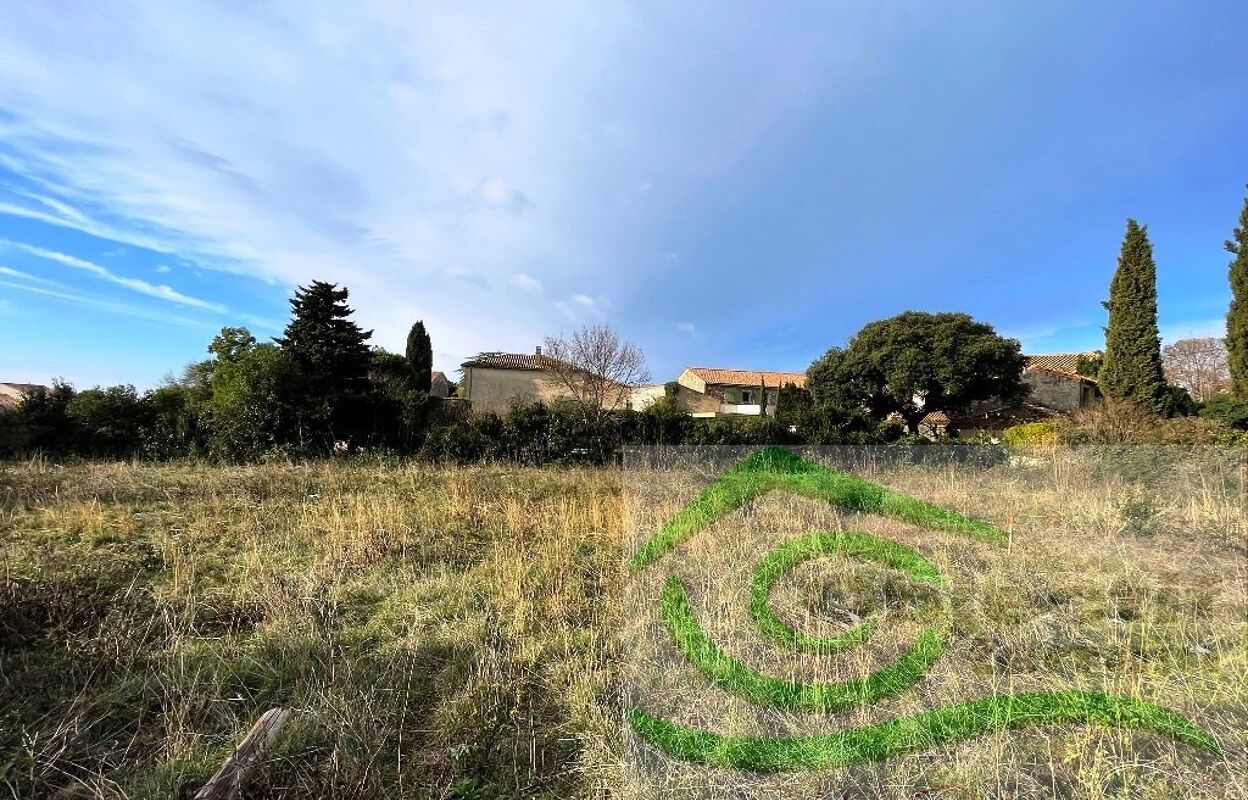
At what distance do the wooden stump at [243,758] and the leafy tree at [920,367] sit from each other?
60.4 feet

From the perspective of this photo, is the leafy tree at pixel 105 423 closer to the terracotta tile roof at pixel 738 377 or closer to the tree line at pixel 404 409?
the tree line at pixel 404 409

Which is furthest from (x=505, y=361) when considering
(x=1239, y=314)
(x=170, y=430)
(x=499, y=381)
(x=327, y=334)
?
(x=1239, y=314)

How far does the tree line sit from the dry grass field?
349 cm

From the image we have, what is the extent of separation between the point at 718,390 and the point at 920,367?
1742 cm

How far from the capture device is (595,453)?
10.2m

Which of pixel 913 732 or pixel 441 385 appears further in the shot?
pixel 441 385

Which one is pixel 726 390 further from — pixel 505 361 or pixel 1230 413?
pixel 1230 413

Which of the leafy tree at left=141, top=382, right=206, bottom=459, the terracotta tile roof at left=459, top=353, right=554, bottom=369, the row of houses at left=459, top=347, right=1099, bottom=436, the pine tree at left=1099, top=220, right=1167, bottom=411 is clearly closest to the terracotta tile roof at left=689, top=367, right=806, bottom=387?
the row of houses at left=459, top=347, right=1099, bottom=436

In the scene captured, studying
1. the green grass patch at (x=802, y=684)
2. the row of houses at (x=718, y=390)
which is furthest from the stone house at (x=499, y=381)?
the green grass patch at (x=802, y=684)

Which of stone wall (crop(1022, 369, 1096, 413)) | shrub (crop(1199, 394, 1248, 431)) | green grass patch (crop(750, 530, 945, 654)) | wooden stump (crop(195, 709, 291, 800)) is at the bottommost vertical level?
wooden stump (crop(195, 709, 291, 800))

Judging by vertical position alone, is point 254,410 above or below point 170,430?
above

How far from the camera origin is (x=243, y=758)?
5.71 ft

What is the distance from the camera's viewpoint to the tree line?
8.54 meters

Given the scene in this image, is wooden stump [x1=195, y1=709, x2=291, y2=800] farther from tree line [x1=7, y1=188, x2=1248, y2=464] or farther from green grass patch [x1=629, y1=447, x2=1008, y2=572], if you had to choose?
tree line [x1=7, y1=188, x2=1248, y2=464]
